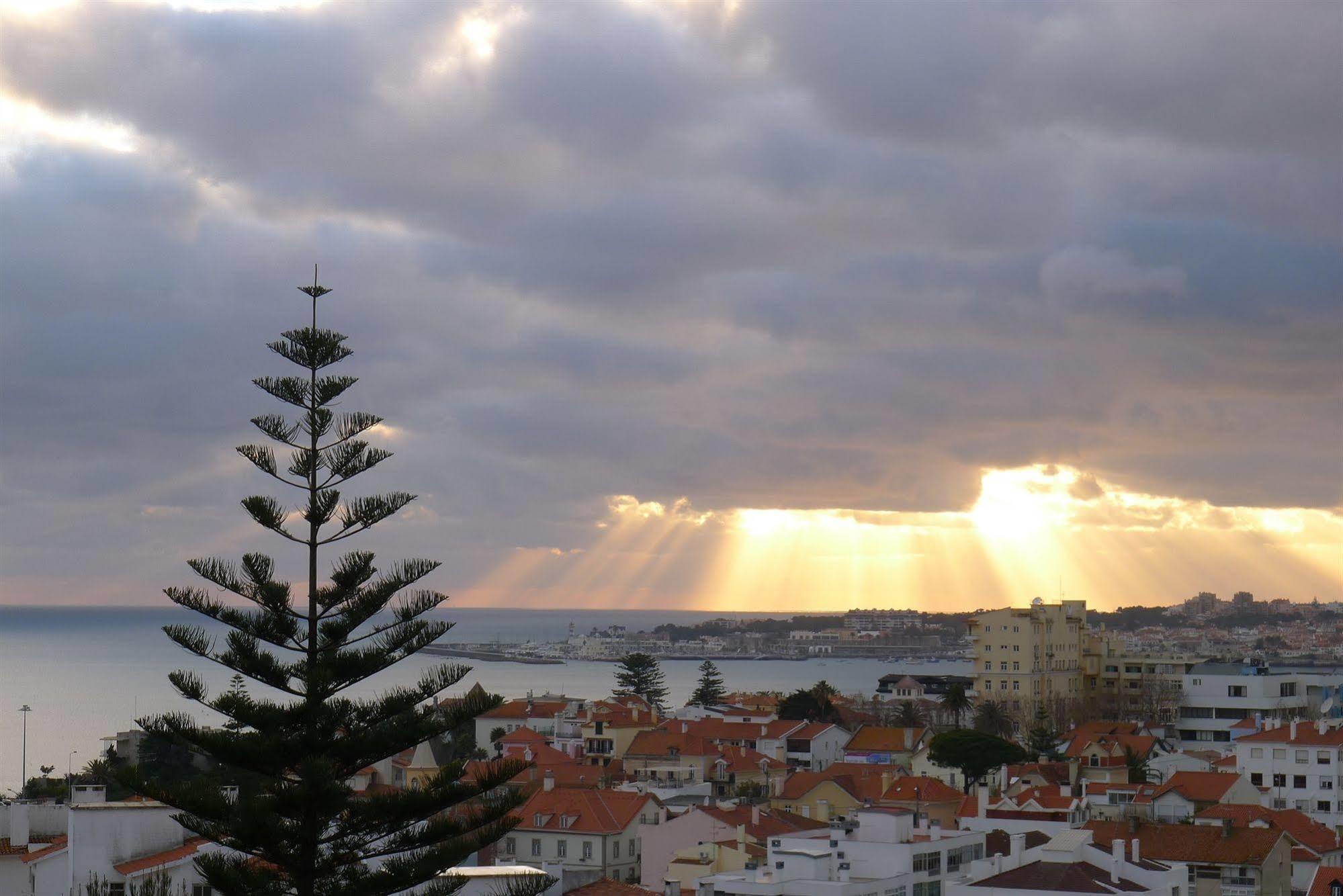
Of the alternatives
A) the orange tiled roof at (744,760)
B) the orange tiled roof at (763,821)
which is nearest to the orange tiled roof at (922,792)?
the orange tiled roof at (763,821)

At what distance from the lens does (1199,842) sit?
1462 inches

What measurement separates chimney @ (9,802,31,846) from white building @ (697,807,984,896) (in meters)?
12.4

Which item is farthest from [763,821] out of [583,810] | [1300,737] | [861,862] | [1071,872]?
[1300,737]

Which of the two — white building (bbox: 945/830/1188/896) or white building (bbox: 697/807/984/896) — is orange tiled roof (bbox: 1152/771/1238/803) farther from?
white building (bbox: 945/830/1188/896)

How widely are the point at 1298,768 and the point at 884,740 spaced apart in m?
17.7

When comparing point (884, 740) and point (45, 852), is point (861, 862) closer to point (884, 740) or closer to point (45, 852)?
point (45, 852)

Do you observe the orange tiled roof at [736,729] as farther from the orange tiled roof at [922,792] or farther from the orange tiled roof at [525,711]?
the orange tiled roof at [922,792]

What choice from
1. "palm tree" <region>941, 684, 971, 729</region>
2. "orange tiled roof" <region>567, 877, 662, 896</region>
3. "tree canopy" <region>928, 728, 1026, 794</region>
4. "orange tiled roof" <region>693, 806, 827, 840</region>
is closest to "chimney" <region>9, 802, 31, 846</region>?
"orange tiled roof" <region>567, 877, 662, 896</region>

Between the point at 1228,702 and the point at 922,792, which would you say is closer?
the point at 922,792

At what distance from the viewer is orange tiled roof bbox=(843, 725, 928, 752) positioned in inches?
2697

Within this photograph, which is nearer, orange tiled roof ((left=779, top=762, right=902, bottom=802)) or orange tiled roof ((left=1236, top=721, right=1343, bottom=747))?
orange tiled roof ((left=779, top=762, right=902, bottom=802))

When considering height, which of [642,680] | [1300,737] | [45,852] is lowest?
[1300,737]

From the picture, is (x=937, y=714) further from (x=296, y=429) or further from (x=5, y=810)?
(x=296, y=429)

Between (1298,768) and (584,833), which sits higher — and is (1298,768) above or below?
above
